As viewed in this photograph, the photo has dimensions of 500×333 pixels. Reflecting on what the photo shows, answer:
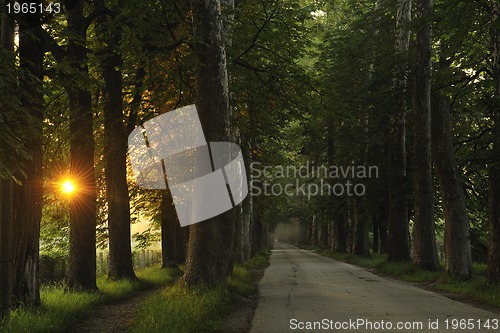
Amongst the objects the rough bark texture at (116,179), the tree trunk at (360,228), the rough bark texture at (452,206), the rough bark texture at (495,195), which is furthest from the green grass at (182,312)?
the tree trunk at (360,228)

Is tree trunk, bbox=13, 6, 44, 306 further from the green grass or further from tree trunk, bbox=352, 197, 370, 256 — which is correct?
tree trunk, bbox=352, 197, 370, 256

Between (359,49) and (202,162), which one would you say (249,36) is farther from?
(359,49)

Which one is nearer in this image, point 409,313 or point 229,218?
point 409,313

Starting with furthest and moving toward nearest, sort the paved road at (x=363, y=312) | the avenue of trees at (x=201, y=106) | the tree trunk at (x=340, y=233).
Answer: the tree trunk at (x=340, y=233), the avenue of trees at (x=201, y=106), the paved road at (x=363, y=312)

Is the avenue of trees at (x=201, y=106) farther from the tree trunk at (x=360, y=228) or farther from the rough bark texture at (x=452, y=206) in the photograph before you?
the tree trunk at (x=360, y=228)

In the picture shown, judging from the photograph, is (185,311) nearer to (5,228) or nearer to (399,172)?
(5,228)

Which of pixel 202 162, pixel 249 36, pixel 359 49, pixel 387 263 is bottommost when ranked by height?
pixel 387 263

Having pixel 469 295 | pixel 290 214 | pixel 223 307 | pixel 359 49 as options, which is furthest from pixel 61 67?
pixel 290 214

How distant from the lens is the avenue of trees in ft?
31.1

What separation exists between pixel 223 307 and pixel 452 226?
9458mm

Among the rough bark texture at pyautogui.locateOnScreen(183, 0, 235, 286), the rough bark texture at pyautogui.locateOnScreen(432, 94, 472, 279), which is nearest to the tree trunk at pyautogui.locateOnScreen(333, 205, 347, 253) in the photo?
the rough bark texture at pyautogui.locateOnScreen(432, 94, 472, 279)

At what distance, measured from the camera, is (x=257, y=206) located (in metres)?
38.4

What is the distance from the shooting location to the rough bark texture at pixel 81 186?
12.9 metres

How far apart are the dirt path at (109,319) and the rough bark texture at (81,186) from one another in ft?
3.82
